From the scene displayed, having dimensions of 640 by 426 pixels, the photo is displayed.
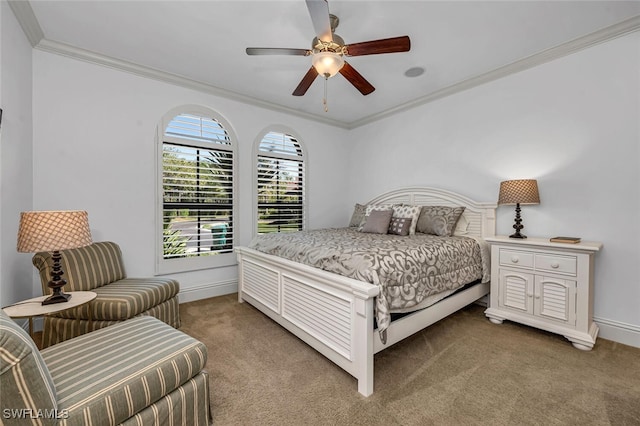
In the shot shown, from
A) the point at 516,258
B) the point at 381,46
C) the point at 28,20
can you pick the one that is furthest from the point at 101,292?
the point at 516,258

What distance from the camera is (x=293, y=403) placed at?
1.63 metres

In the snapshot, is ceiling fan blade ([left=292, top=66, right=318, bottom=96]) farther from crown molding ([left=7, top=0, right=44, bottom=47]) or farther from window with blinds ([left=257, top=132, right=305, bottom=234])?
crown molding ([left=7, top=0, right=44, bottom=47])

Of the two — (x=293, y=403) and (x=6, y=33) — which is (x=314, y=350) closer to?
(x=293, y=403)

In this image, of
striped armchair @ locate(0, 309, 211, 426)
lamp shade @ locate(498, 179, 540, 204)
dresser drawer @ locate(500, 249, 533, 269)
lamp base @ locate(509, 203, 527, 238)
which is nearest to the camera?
striped armchair @ locate(0, 309, 211, 426)

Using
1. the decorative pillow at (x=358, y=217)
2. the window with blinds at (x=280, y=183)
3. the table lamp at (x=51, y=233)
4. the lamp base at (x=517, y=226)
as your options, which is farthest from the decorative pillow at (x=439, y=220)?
the table lamp at (x=51, y=233)

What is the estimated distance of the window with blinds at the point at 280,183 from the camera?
4.05m

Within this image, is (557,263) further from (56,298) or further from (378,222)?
(56,298)

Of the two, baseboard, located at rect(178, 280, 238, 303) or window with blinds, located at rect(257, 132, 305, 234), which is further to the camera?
window with blinds, located at rect(257, 132, 305, 234)

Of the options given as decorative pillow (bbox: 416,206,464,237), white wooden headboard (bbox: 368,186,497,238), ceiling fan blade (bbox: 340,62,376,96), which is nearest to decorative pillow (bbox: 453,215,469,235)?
white wooden headboard (bbox: 368,186,497,238)

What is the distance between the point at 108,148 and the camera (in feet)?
9.54

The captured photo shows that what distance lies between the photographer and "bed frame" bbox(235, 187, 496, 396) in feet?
5.66

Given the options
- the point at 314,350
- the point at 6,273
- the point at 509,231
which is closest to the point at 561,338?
the point at 509,231

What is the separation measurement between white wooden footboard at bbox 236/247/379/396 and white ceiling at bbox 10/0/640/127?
2135 mm

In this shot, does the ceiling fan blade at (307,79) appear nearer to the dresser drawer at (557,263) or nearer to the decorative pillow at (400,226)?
the decorative pillow at (400,226)
